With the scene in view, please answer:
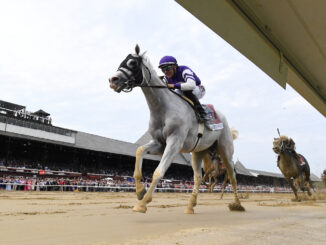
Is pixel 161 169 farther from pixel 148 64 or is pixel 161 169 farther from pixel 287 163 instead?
pixel 287 163

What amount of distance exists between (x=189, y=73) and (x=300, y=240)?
10.6 feet

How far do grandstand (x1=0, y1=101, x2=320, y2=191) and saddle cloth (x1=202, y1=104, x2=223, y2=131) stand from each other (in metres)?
17.2

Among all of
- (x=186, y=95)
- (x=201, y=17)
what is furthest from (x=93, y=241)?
(x=186, y=95)

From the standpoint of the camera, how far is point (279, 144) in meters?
12.1

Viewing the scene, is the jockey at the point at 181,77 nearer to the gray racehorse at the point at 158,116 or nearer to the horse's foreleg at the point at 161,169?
the gray racehorse at the point at 158,116

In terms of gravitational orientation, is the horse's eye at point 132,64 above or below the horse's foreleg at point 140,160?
above

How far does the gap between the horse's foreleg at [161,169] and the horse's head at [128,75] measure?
1.06 metres

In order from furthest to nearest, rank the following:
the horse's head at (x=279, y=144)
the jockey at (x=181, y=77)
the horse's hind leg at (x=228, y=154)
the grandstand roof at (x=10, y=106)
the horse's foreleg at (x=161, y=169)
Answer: the grandstand roof at (x=10, y=106)
the horse's head at (x=279, y=144)
the horse's hind leg at (x=228, y=154)
the jockey at (x=181, y=77)
the horse's foreleg at (x=161, y=169)

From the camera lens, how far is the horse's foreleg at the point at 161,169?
3.78 meters

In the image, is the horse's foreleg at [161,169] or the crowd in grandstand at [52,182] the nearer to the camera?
the horse's foreleg at [161,169]

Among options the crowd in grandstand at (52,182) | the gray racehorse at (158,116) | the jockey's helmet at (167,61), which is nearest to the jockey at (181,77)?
the jockey's helmet at (167,61)

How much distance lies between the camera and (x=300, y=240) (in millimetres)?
2727

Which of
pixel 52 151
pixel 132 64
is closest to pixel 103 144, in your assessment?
pixel 52 151

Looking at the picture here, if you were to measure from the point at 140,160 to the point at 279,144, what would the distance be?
9376 millimetres
